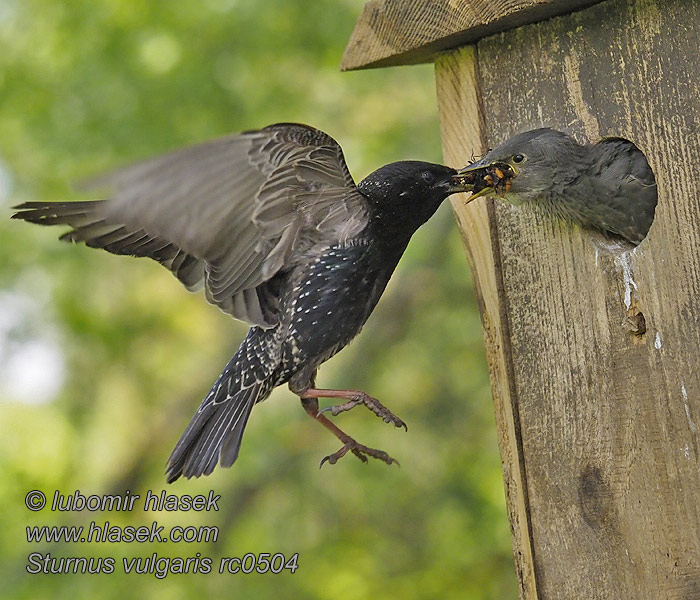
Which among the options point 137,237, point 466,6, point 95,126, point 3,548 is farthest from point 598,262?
point 3,548

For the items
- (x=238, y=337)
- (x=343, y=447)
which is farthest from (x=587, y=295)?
(x=238, y=337)

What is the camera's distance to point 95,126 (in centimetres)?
506

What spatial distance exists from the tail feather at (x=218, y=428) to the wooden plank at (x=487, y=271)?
2.22 feet

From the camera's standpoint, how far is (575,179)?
2379mm

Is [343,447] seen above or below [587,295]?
below

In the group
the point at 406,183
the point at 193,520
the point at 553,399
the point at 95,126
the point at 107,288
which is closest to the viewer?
the point at 553,399

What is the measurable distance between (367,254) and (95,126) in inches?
117

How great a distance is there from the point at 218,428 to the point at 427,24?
1.25 metres

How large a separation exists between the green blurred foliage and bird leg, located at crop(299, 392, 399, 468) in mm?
2723

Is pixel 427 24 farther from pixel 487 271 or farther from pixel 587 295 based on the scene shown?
pixel 587 295

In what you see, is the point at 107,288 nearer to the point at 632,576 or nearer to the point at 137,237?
the point at 137,237

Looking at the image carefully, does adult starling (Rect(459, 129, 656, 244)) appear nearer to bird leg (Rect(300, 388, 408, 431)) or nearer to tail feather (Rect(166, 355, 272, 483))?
bird leg (Rect(300, 388, 408, 431))

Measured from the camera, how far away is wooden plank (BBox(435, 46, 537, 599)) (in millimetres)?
2434

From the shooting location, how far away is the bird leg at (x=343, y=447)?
2.52m
